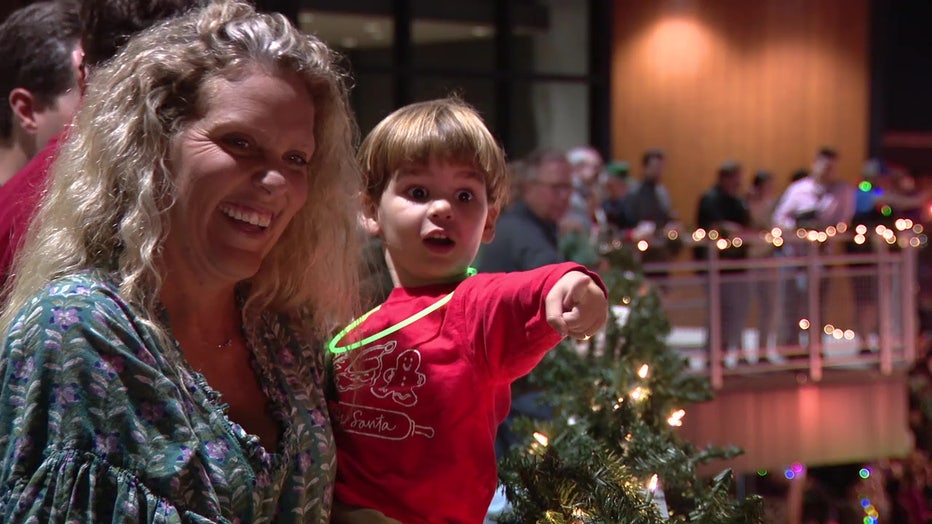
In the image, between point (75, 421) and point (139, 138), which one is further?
point (139, 138)

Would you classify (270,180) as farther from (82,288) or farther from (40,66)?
(40,66)

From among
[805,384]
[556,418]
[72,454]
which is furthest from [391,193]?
[805,384]

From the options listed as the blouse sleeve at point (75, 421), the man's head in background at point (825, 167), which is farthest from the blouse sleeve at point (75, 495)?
the man's head in background at point (825, 167)

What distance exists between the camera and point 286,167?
6.00ft

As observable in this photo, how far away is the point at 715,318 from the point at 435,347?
675 centimetres

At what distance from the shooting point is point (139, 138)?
68.8 inches

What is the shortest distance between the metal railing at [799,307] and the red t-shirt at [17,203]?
6.21m

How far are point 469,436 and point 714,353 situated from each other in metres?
6.82

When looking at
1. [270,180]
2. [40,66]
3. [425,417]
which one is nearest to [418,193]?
[425,417]

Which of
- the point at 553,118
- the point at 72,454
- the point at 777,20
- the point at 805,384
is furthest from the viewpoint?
the point at 777,20

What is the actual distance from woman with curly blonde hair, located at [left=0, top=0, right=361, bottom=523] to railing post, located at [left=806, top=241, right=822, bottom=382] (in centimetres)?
755

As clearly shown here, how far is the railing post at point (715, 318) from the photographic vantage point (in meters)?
8.63

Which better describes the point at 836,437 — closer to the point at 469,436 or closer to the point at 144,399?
the point at 469,436

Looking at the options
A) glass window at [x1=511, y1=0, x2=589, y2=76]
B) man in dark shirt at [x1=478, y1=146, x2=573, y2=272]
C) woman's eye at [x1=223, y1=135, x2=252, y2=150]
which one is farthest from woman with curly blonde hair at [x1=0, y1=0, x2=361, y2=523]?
glass window at [x1=511, y1=0, x2=589, y2=76]
